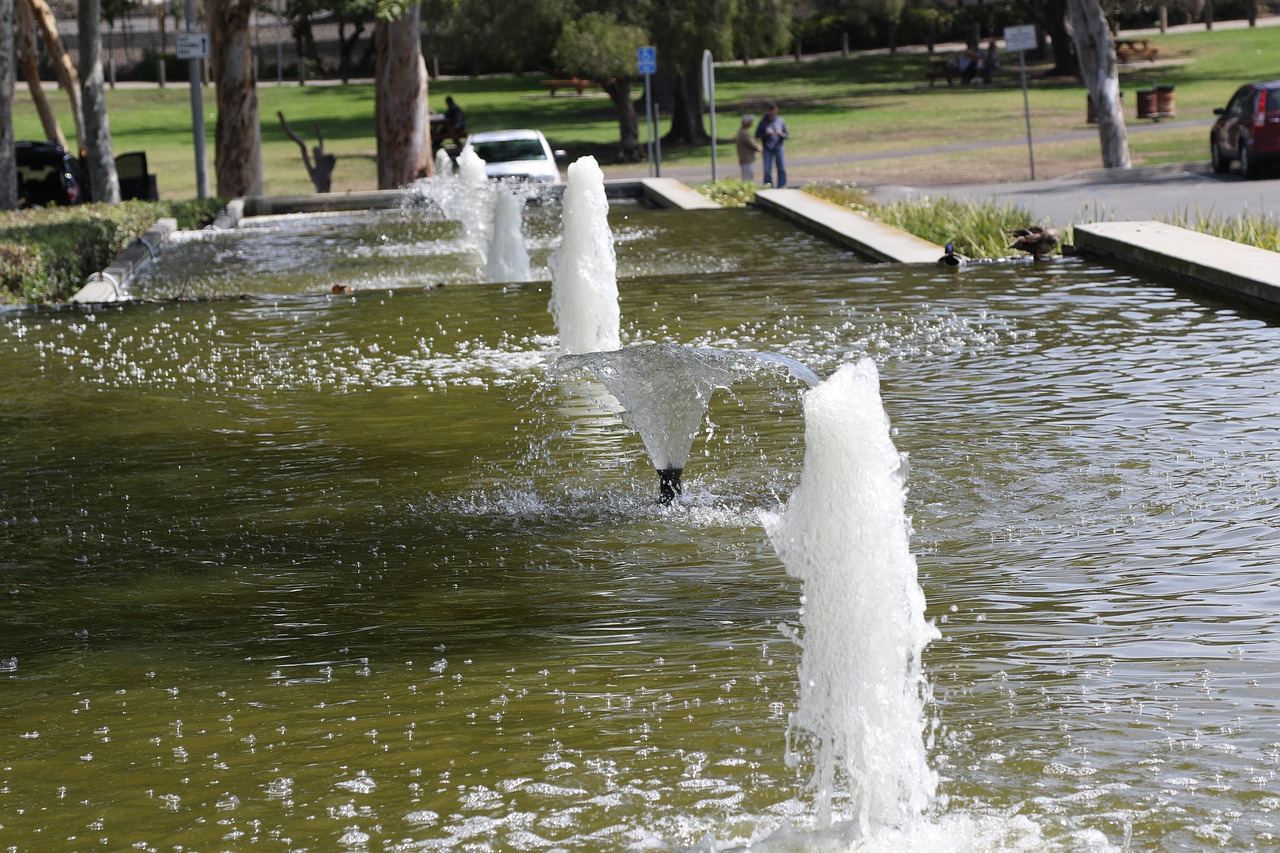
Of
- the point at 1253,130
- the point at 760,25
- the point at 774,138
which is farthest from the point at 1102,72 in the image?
the point at 760,25

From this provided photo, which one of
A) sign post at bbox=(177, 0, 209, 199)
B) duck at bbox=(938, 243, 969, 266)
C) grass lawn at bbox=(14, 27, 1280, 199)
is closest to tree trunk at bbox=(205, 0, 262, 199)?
sign post at bbox=(177, 0, 209, 199)

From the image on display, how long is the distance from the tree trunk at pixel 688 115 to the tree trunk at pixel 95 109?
68.8 feet

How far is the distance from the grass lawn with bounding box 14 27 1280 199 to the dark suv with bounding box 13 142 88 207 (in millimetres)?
6932

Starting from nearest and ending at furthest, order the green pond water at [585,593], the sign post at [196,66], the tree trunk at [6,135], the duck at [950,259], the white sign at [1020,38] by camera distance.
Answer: the green pond water at [585,593]
the duck at [950,259]
the tree trunk at [6,135]
the sign post at [196,66]
the white sign at [1020,38]

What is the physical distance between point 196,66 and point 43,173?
24.8 feet

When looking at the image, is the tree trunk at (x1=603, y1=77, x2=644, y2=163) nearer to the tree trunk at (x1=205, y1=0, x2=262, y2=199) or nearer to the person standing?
the person standing

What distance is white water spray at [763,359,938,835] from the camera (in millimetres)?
4633

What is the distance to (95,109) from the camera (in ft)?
94.5

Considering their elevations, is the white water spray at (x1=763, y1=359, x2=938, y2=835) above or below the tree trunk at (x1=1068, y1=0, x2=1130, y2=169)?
below

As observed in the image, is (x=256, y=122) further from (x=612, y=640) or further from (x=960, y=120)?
(x=612, y=640)

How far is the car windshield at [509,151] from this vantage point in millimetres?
30828

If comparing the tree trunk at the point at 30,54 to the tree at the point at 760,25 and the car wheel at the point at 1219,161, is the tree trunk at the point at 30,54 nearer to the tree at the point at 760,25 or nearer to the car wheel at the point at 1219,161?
the tree at the point at 760,25

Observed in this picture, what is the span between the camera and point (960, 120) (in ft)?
158

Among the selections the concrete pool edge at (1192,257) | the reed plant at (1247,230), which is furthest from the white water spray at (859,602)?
the reed plant at (1247,230)
